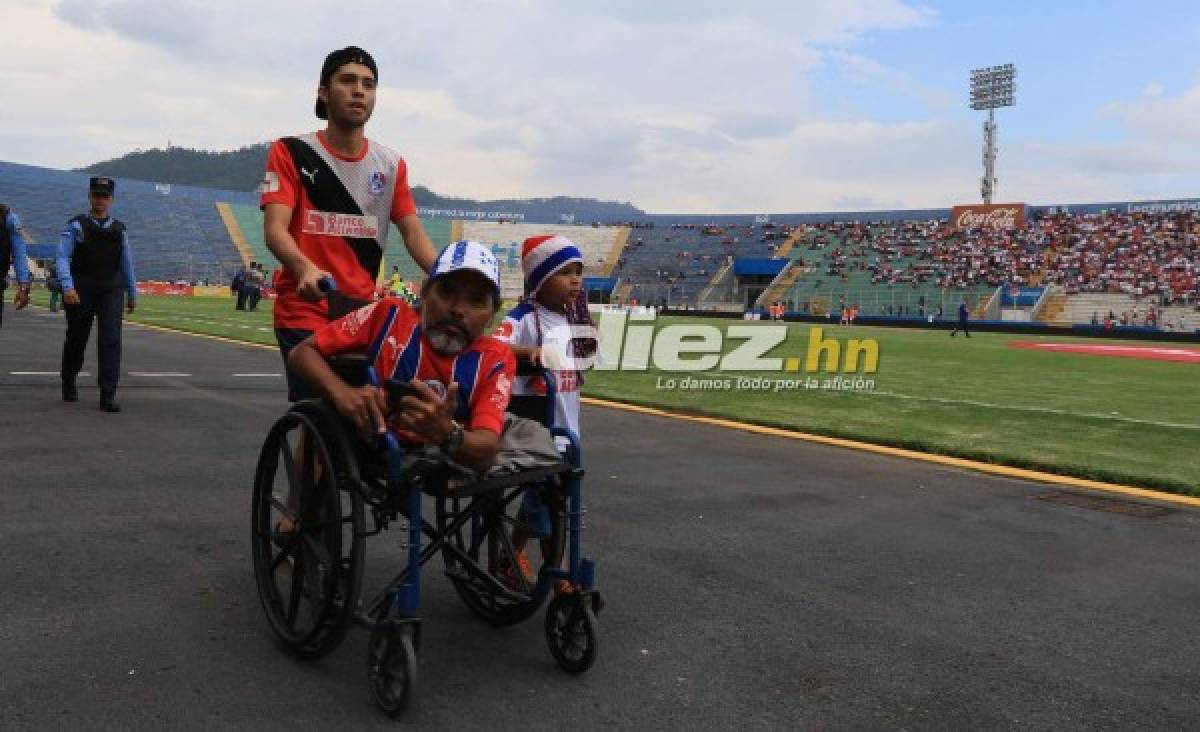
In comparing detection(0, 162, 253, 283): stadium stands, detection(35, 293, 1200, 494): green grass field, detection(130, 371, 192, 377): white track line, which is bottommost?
detection(130, 371, 192, 377): white track line

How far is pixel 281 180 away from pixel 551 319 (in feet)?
3.99

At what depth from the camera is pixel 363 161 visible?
3732 mm

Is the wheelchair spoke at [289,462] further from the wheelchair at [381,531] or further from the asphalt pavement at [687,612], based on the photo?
the asphalt pavement at [687,612]

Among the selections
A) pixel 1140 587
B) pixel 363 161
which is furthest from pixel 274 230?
pixel 1140 587

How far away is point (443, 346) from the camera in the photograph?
2.76 metres

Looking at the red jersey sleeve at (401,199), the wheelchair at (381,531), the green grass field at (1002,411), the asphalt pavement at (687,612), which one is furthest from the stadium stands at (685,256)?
the wheelchair at (381,531)

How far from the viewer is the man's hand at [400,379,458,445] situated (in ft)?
8.02

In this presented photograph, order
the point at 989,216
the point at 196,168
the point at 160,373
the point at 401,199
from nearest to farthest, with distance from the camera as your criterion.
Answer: the point at 401,199
the point at 160,373
the point at 989,216
the point at 196,168

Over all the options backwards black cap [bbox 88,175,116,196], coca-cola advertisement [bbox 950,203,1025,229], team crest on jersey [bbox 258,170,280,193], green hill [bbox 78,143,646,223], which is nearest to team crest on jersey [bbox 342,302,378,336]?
team crest on jersey [bbox 258,170,280,193]

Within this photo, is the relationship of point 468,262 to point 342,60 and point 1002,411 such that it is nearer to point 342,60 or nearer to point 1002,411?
point 342,60

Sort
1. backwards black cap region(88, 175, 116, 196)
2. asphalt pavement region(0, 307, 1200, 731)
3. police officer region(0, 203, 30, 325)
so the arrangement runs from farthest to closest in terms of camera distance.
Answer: police officer region(0, 203, 30, 325), backwards black cap region(88, 175, 116, 196), asphalt pavement region(0, 307, 1200, 731)

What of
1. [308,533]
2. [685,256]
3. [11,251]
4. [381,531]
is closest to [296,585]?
[308,533]

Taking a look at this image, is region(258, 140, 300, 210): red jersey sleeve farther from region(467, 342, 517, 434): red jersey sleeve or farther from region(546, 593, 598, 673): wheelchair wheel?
region(546, 593, 598, 673): wheelchair wheel

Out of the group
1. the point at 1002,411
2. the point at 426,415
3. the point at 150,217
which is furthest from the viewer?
the point at 150,217
